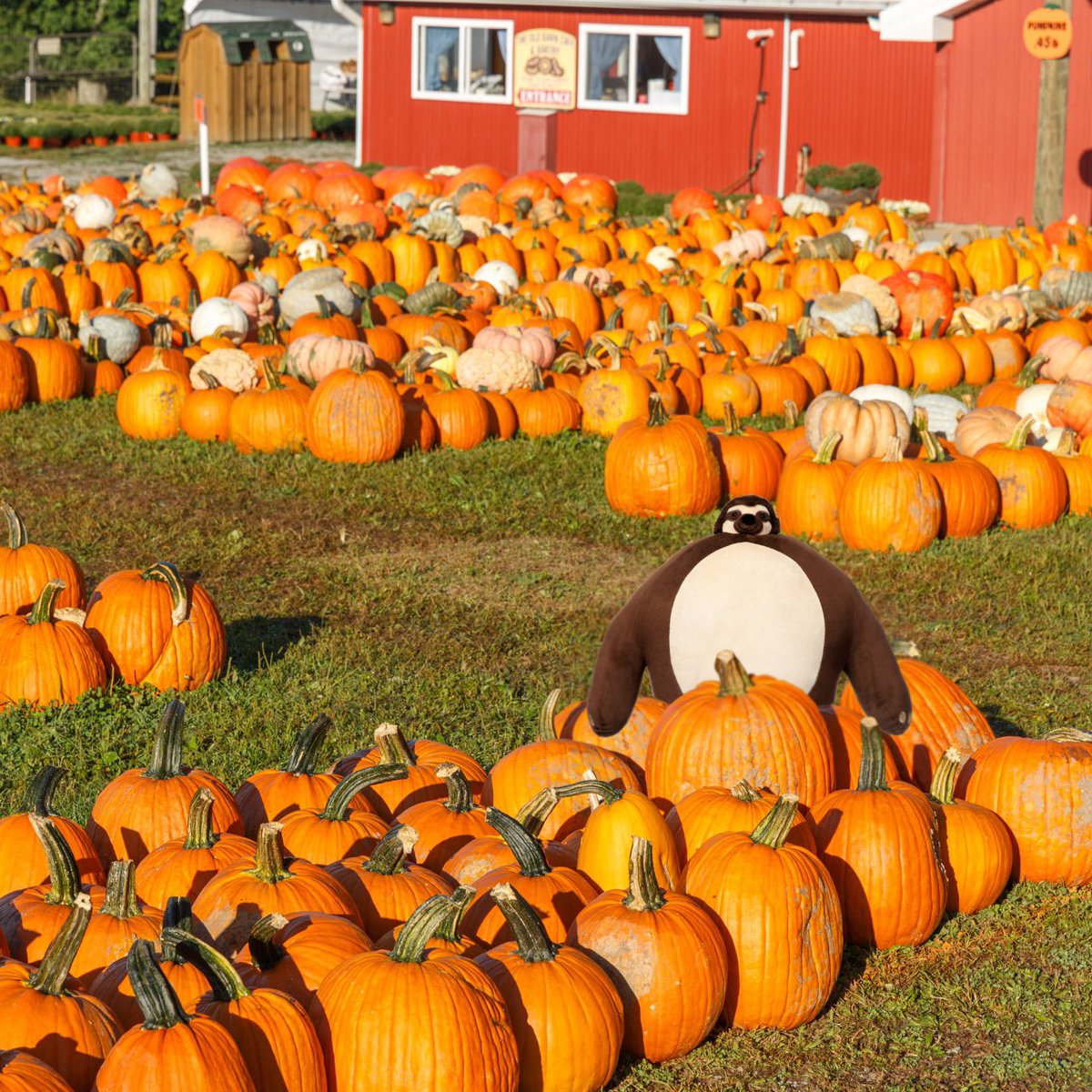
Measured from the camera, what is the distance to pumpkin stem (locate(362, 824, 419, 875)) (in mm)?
3486

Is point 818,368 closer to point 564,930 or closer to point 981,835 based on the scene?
point 981,835

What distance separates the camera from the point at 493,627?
6.50 m

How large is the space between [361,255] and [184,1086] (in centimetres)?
1131

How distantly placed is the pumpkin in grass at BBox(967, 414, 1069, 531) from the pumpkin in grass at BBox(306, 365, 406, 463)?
3147mm

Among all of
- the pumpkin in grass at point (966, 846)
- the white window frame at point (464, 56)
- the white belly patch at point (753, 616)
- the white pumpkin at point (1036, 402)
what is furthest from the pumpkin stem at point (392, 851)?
A: the white window frame at point (464, 56)

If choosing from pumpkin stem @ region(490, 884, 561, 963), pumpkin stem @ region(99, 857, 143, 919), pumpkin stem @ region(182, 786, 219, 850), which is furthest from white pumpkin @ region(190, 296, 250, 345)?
pumpkin stem @ region(490, 884, 561, 963)

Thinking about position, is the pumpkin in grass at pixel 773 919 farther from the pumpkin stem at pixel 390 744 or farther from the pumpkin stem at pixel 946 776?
the pumpkin stem at pixel 390 744

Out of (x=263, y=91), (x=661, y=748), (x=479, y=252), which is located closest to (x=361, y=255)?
(x=479, y=252)

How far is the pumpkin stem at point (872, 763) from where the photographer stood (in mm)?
3914

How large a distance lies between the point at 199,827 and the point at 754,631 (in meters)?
1.58

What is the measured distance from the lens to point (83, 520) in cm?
791

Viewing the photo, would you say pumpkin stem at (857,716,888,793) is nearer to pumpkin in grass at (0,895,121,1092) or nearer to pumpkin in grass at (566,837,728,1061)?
pumpkin in grass at (566,837,728,1061)

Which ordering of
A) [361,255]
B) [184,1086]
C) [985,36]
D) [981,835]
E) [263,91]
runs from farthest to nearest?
1. [263,91]
2. [985,36]
3. [361,255]
4. [981,835]
5. [184,1086]

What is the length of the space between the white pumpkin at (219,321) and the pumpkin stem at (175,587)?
5448 mm
